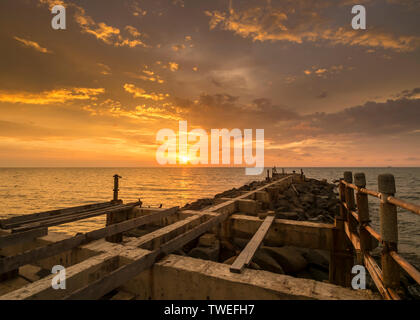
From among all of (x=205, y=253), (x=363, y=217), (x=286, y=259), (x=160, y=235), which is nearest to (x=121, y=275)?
(x=160, y=235)

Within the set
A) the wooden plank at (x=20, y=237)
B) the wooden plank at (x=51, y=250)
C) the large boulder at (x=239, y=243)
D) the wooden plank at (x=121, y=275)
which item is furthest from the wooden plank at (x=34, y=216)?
the large boulder at (x=239, y=243)

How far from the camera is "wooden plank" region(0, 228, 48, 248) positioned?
3889 millimetres

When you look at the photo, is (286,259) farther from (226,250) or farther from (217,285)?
(217,285)

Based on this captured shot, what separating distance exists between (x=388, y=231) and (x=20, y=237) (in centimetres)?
628

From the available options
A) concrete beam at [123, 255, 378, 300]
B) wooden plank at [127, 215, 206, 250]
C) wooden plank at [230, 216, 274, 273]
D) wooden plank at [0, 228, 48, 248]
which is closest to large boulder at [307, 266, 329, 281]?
wooden plank at [230, 216, 274, 273]

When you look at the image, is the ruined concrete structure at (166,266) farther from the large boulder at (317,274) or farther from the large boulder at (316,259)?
the large boulder at (316,259)

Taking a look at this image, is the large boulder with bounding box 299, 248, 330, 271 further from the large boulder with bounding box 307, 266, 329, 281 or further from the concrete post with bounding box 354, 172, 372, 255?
the concrete post with bounding box 354, 172, 372, 255

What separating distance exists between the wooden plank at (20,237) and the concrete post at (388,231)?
20.1 feet

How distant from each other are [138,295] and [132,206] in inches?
205

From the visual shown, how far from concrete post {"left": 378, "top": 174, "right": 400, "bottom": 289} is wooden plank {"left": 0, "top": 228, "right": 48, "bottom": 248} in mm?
6116

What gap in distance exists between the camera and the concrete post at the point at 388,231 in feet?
8.30

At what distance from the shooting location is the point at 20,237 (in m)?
4.19
